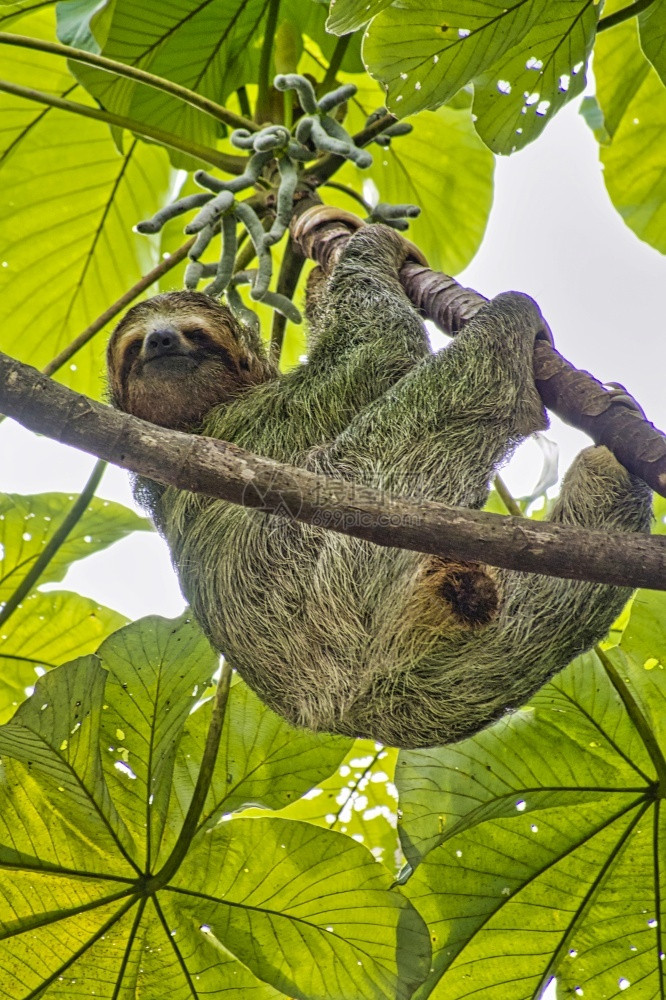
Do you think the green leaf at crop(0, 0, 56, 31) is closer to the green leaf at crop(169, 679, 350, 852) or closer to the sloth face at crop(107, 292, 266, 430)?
the sloth face at crop(107, 292, 266, 430)

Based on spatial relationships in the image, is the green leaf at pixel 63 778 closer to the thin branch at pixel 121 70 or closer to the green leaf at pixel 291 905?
the green leaf at pixel 291 905

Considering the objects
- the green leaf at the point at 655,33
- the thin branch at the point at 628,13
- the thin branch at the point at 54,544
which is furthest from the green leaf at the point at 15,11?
the green leaf at the point at 655,33

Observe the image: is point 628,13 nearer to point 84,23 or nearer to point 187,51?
point 84,23

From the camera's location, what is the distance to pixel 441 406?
3627 mm

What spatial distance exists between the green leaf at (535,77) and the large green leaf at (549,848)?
2.05 metres

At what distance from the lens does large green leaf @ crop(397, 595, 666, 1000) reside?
3.65 m

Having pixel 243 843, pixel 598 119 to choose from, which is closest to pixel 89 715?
pixel 243 843

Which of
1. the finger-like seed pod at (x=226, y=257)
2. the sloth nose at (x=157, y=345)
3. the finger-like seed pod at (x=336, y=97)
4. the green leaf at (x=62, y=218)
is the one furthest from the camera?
the green leaf at (x=62, y=218)

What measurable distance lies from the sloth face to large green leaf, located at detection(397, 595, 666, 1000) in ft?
6.45

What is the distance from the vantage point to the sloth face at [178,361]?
4562mm

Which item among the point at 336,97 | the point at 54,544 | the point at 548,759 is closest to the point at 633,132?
the point at 336,97

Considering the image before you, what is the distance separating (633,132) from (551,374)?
2.41m

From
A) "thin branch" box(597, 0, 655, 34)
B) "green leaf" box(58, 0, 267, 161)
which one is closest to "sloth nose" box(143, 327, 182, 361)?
"green leaf" box(58, 0, 267, 161)

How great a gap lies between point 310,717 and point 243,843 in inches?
20.3
